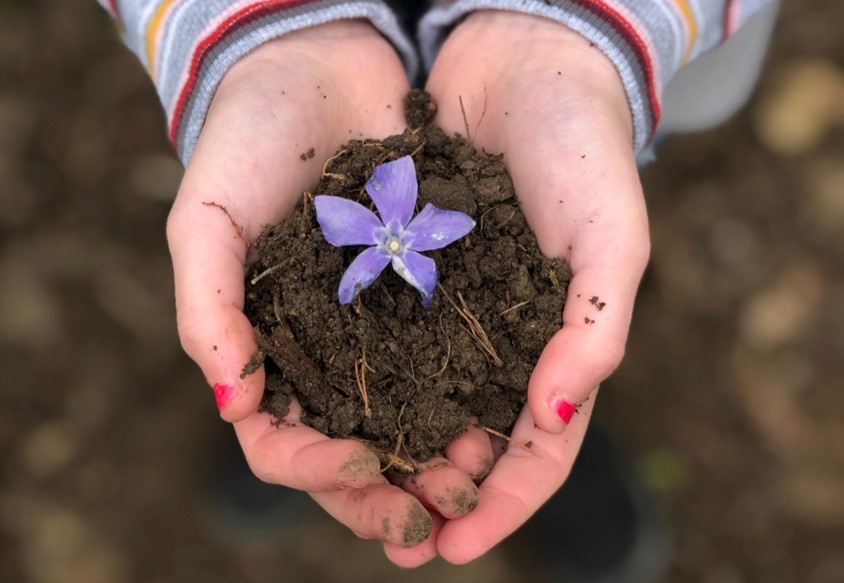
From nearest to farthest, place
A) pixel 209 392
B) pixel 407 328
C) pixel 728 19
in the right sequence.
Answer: pixel 407 328
pixel 728 19
pixel 209 392

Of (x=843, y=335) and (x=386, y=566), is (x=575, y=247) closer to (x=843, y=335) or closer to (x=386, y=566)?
(x=386, y=566)

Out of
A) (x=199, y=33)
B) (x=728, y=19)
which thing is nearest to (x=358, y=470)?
(x=199, y=33)

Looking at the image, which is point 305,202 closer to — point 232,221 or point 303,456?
point 232,221

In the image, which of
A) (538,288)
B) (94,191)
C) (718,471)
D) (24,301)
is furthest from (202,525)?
(718,471)

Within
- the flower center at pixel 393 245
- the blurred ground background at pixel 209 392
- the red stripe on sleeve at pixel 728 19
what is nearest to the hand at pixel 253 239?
the flower center at pixel 393 245

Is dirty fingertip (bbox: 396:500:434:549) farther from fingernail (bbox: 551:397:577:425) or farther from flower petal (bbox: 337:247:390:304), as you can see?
flower petal (bbox: 337:247:390:304)

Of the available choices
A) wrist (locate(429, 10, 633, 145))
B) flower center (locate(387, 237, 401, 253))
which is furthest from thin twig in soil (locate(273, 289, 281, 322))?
wrist (locate(429, 10, 633, 145))
